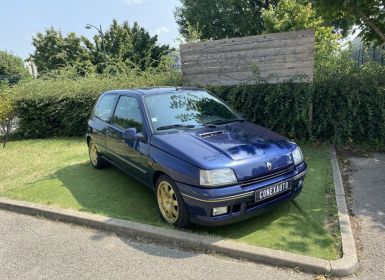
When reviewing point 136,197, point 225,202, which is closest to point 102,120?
point 136,197

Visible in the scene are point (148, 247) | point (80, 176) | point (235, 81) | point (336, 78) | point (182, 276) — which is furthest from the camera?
point (235, 81)

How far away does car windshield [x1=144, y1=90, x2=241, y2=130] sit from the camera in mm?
4805

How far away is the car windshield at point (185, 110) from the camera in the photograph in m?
4.80

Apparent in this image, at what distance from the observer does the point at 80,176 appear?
672 cm

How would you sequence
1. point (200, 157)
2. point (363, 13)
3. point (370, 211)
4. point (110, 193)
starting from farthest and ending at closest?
point (363, 13) < point (110, 193) < point (370, 211) < point (200, 157)

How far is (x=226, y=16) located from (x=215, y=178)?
102 feet

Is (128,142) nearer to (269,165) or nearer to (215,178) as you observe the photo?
(215,178)

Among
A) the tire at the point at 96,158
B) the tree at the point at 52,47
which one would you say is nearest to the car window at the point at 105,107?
the tire at the point at 96,158

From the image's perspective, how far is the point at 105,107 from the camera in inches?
254

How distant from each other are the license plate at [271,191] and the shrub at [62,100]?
671 cm

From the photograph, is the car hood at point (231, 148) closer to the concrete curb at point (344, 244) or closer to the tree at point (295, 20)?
the concrete curb at point (344, 244)

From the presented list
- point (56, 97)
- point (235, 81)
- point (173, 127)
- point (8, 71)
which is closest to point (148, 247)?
point (173, 127)

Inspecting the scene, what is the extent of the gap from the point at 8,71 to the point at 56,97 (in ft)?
138

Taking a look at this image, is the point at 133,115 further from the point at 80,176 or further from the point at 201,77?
the point at 201,77
